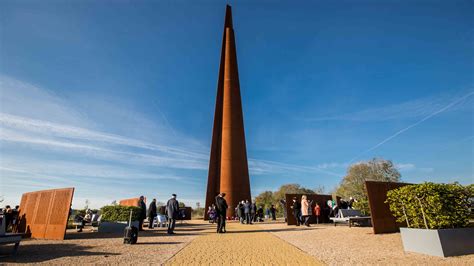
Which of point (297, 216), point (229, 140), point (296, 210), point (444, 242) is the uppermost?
point (229, 140)

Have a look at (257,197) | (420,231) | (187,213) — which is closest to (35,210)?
(420,231)

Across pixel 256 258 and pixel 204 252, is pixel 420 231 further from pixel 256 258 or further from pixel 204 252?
pixel 204 252

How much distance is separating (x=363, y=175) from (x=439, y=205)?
130 ft

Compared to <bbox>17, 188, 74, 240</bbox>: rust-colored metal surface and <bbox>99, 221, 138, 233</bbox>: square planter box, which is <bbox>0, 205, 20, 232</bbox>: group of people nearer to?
<bbox>17, 188, 74, 240</bbox>: rust-colored metal surface

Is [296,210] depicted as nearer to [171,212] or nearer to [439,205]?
[171,212]

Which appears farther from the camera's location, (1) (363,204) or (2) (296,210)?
(2) (296,210)

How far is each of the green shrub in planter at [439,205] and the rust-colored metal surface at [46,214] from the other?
11.4 meters

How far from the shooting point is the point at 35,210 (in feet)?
39.3

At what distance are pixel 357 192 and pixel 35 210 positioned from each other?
4122 centimetres

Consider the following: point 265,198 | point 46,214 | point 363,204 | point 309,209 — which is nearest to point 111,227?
point 46,214

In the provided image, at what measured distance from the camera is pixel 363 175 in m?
41.9

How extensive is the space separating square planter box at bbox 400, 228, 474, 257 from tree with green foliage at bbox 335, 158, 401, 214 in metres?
36.1

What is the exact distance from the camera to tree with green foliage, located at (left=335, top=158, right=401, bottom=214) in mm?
40022

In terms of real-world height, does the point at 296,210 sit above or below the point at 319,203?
below
